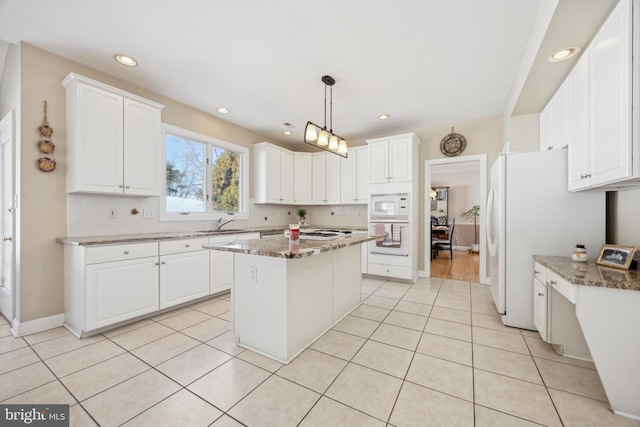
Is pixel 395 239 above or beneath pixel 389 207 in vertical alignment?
beneath

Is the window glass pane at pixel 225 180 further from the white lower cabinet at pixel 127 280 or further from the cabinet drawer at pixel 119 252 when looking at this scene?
the cabinet drawer at pixel 119 252

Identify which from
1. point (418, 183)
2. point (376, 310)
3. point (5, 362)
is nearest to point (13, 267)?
point (5, 362)

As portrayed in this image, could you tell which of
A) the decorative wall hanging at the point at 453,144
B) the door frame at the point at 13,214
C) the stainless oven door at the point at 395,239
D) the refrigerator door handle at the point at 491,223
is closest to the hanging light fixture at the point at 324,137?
the stainless oven door at the point at 395,239

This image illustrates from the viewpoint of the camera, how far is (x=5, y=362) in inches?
77.4

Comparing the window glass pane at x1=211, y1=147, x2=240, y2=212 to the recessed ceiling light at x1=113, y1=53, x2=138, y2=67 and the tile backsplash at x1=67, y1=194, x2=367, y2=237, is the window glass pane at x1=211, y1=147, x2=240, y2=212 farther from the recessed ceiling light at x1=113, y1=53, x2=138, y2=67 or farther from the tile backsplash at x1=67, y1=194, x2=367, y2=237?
the recessed ceiling light at x1=113, y1=53, x2=138, y2=67

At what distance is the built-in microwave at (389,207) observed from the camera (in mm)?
4172

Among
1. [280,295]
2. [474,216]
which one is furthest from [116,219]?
[474,216]

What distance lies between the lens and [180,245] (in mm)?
3039

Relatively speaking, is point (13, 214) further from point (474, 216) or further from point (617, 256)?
point (474, 216)

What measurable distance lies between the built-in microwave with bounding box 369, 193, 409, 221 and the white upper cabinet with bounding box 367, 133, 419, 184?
0.85 feet

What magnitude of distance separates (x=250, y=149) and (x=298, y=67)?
2.30 metres

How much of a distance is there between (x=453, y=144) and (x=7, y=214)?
19.3ft

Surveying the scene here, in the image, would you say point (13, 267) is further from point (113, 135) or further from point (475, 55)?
point (475, 55)

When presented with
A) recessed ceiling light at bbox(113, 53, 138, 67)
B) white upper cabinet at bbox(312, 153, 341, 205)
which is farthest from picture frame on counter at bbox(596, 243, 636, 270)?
recessed ceiling light at bbox(113, 53, 138, 67)
